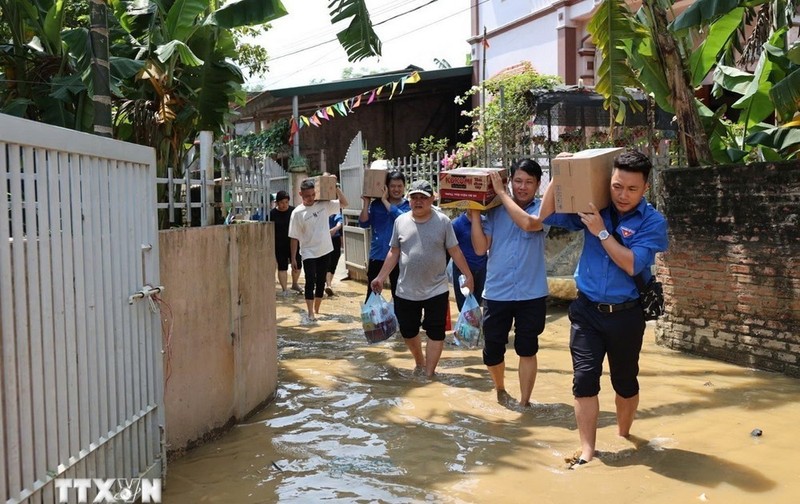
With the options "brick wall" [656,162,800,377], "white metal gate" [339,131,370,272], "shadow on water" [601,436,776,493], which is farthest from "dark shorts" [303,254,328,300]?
"shadow on water" [601,436,776,493]

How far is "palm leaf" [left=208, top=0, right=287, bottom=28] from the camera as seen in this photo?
6758 millimetres

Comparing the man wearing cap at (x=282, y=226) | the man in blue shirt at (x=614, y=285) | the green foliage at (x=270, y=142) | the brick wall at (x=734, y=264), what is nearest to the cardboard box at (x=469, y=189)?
the man in blue shirt at (x=614, y=285)

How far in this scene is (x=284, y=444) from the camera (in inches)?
197

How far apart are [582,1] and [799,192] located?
10615 mm

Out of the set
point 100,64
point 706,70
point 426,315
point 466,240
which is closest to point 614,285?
point 426,315

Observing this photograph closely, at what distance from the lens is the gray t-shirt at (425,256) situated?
6488mm

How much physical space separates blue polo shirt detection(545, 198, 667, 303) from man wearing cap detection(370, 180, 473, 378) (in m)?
1.99

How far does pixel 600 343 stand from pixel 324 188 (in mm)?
6062

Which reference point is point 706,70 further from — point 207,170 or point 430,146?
point 430,146

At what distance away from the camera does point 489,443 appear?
496 centimetres

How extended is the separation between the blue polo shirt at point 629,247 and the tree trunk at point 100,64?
3.36 m

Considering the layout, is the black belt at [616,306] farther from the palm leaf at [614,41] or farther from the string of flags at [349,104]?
the string of flags at [349,104]

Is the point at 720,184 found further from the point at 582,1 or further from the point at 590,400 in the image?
the point at 582,1

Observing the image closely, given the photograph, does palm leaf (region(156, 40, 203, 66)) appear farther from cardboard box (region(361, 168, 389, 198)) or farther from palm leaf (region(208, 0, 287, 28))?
cardboard box (region(361, 168, 389, 198))
